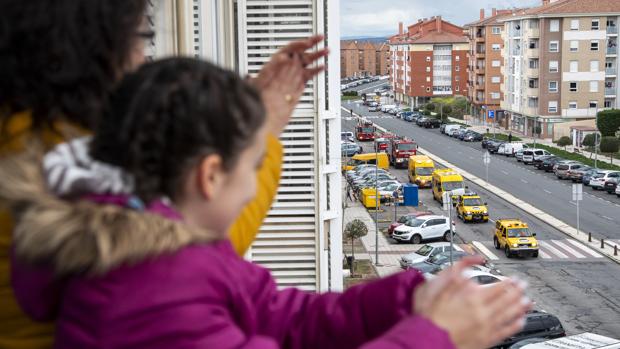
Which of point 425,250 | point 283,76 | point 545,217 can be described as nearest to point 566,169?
point 545,217

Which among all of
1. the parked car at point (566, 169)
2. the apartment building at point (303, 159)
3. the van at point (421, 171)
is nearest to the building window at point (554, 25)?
the parked car at point (566, 169)

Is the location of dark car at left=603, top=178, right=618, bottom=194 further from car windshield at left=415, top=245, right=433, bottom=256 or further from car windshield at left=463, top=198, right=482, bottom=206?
car windshield at left=415, top=245, right=433, bottom=256

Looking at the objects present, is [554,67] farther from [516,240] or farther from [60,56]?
[60,56]

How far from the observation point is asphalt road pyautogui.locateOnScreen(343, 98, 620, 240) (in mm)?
30234

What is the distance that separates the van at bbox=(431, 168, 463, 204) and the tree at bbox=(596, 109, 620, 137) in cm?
1402

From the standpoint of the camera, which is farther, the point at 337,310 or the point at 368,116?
the point at 368,116

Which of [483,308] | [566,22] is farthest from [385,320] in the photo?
[566,22]

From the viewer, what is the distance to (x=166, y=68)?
116cm

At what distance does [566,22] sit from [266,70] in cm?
5053

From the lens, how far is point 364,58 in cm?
12938

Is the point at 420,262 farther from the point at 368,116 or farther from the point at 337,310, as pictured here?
the point at 368,116

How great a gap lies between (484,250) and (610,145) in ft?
62.6

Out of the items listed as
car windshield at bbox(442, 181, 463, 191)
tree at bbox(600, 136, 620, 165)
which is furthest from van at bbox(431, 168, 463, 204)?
Result: tree at bbox(600, 136, 620, 165)

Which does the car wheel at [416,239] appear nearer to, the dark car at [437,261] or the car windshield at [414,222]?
the car windshield at [414,222]
